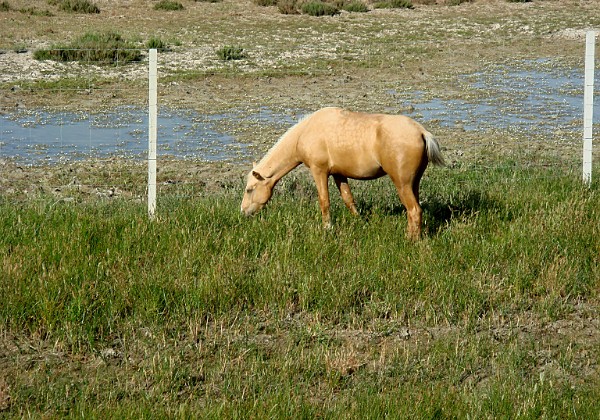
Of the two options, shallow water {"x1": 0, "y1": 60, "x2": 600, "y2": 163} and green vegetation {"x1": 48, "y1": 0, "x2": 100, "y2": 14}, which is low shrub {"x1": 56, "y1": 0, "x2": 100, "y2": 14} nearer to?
green vegetation {"x1": 48, "y1": 0, "x2": 100, "y2": 14}

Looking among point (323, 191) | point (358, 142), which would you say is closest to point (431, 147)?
point (358, 142)

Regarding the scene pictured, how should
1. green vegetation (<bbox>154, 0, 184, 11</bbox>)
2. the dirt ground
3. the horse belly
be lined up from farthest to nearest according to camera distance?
green vegetation (<bbox>154, 0, 184, 11</bbox>), the dirt ground, the horse belly

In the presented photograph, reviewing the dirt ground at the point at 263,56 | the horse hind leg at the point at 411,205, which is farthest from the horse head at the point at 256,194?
the dirt ground at the point at 263,56

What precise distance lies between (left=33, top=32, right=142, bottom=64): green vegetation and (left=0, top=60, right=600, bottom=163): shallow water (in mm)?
3501

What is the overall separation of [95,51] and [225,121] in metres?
5.29

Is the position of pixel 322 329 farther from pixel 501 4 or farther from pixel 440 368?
→ pixel 501 4

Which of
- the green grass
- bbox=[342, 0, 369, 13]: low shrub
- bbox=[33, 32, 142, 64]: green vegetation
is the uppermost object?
bbox=[342, 0, 369, 13]: low shrub

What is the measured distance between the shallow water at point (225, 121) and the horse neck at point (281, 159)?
3.58 metres

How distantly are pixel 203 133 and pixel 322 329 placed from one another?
8.17m

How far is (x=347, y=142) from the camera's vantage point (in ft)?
30.0

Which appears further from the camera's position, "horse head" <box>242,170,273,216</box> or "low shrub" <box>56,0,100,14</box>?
"low shrub" <box>56,0,100,14</box>

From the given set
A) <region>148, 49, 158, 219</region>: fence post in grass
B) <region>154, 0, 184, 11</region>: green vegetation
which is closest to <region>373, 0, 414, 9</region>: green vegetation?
<region>154, 0, 184, 11</region>: green vegetation

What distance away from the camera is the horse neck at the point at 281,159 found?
962cm

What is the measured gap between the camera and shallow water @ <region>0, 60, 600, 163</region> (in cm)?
1372
